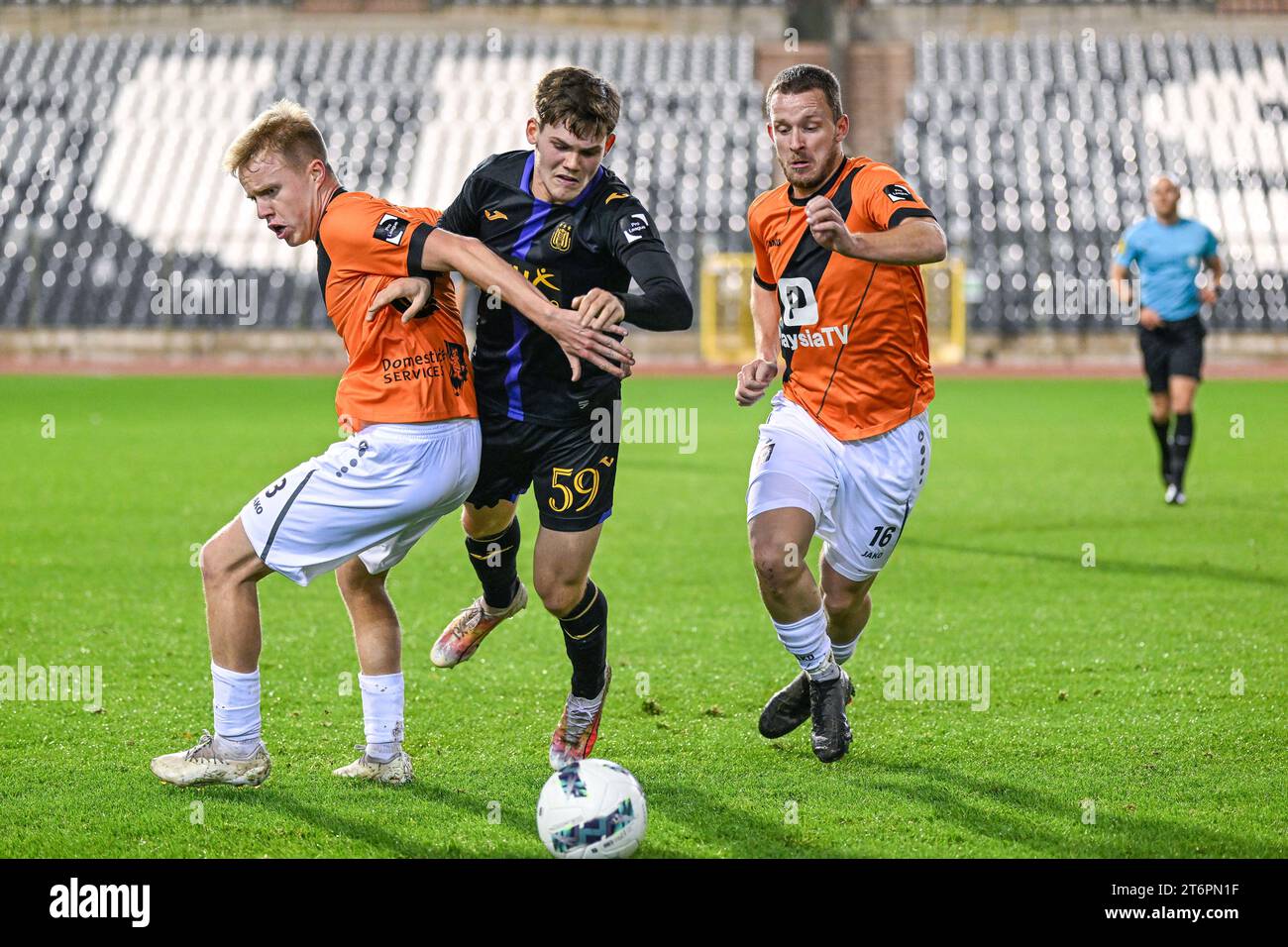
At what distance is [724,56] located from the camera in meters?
31.2

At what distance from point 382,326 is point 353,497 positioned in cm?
50

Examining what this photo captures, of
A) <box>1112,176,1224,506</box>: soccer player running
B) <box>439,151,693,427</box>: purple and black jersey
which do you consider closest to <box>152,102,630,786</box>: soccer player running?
<box>439,151,693,427</box>: purple and black jersey

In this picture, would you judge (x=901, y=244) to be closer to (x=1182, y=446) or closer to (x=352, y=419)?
(x=352, y=419)

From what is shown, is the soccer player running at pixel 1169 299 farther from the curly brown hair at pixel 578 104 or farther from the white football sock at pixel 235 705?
the white football sock at pixel 235 705

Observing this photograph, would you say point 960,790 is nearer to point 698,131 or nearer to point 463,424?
point 463,424

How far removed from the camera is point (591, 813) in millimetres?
3854

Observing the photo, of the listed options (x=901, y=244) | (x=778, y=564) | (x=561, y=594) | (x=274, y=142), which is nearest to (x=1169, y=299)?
(x=901, y=244)

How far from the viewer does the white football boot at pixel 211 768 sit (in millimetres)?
4383

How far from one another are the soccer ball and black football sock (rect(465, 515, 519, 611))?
1.53 meters

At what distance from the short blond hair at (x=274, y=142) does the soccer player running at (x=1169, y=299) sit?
8105 mm

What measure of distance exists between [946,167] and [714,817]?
83.2 feet

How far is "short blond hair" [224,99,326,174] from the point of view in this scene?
4.32 meters

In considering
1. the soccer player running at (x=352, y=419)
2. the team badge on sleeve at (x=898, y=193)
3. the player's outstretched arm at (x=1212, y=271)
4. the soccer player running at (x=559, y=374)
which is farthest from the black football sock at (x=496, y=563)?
the player's outstretched arm at (x=1212, y=271)

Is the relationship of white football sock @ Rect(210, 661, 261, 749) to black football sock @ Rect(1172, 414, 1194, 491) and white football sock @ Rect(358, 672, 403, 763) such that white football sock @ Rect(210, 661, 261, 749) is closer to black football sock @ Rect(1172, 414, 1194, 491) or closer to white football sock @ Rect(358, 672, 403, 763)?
white football sock @ Rect(358, 672, 403, 763)
